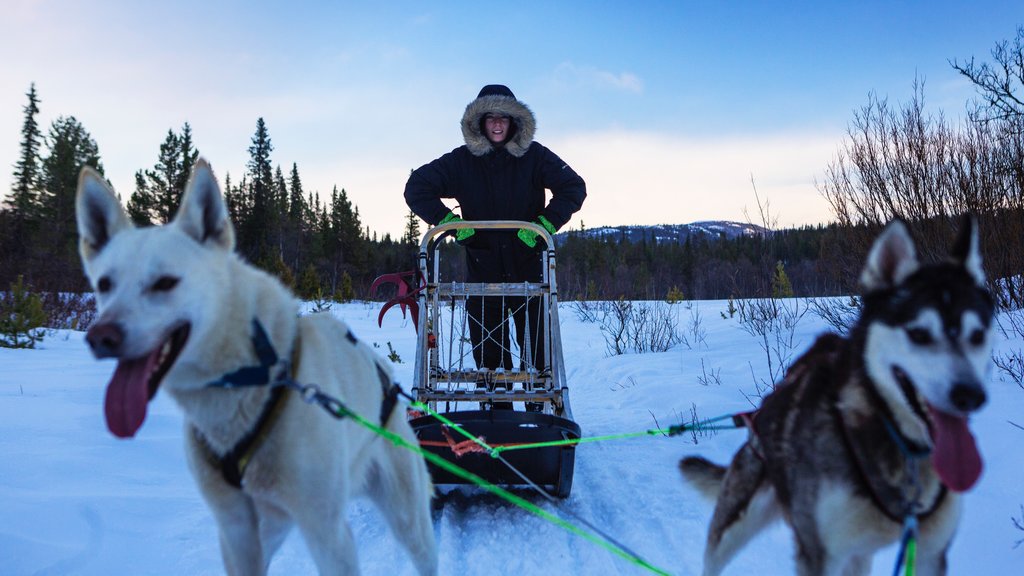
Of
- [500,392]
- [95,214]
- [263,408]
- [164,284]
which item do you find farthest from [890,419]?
[500,392]

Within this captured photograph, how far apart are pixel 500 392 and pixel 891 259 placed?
2224 millimetres

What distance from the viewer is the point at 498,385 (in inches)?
157

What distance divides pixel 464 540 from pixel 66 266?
16824 millimetres

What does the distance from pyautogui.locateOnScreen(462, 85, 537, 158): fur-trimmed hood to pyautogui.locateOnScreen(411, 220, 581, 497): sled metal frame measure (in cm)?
71

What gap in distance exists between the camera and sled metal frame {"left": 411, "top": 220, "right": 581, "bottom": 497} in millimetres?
2629

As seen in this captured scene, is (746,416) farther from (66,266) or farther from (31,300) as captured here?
(66,266)

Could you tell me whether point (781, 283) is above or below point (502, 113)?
below

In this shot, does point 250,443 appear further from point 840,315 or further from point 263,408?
point 840,315

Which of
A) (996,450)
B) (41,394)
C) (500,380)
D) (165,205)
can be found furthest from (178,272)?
(165,205)

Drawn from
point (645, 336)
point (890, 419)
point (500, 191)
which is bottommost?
point (645, 336)

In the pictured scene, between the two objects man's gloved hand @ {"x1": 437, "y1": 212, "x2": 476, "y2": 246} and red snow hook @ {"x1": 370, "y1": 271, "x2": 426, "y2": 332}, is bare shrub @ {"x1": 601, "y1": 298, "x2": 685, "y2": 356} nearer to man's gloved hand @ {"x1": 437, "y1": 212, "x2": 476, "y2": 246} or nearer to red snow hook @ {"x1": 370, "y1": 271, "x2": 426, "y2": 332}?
man's gloved hand @ {"x1": 437, "y1": 212, "x2": 476, "y2": 246}

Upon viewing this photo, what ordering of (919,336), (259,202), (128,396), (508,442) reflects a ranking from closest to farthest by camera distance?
(128,396) → (919,336) → (508,442) → (259,202)

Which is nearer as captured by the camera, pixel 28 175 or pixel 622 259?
pixel 28 175

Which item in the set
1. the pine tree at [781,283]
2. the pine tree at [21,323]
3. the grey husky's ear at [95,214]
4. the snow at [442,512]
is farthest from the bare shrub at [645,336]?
the pine tree at [21,323]
